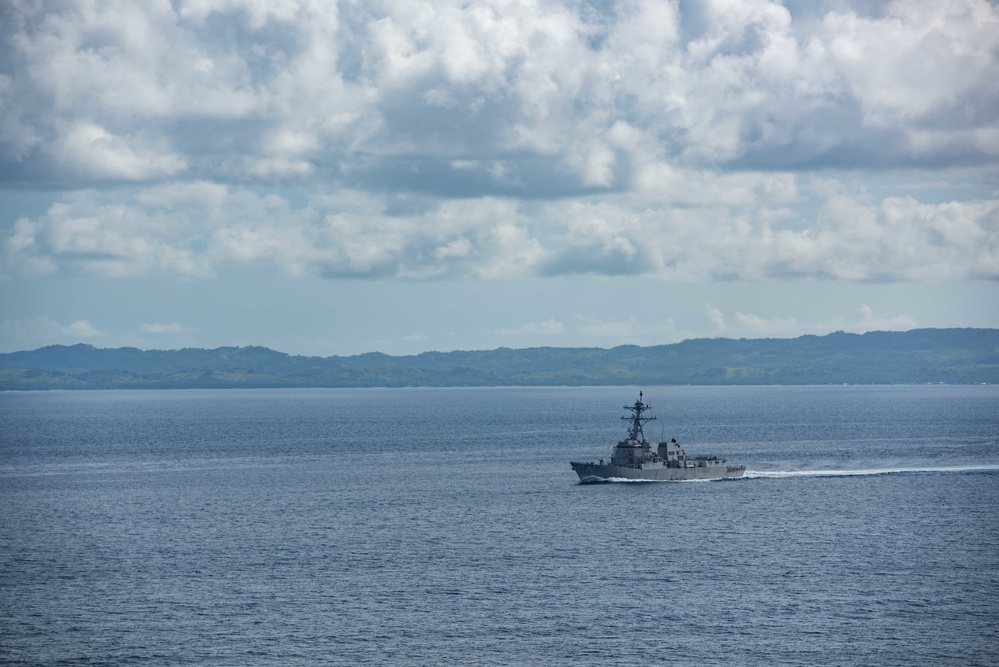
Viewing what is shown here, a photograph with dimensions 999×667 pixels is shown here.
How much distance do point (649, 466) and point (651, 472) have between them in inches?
35.0

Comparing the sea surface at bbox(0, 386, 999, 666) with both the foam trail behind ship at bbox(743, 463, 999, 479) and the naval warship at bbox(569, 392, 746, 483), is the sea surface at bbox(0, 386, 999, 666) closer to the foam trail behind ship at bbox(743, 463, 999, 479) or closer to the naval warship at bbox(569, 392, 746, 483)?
the naval warship at bbox(569, 392, 746, 483)

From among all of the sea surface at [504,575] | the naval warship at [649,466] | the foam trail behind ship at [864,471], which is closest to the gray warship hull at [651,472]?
the naval warship at [649,466]

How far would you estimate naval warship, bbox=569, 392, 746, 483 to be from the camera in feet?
554

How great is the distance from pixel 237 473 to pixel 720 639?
120 m

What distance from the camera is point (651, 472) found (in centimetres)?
17012

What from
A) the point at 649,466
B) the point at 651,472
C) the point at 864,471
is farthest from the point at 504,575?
the point at 864,471

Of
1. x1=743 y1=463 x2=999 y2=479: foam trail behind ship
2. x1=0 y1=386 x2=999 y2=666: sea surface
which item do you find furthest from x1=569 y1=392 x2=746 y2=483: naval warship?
x1=0 y1=386 x2=999 y2=666: sea surface

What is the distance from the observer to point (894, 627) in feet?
272

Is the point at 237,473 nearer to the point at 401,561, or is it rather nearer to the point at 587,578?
the point at 401,561

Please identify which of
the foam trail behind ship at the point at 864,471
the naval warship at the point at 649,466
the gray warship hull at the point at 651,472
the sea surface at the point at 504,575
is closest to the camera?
the sea surface at the point at 504,575

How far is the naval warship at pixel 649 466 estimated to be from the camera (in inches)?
6654

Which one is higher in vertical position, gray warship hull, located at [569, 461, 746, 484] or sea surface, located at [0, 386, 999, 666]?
gray warship hull, located at [569, 461, 746, 484]

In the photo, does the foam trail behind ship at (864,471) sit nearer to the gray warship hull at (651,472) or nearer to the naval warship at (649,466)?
the gray warship hull at (651,472)

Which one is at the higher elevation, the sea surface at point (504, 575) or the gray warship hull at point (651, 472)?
the gray warship hull at point (651, 472)
